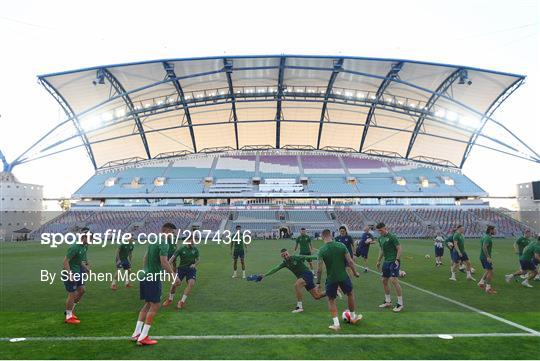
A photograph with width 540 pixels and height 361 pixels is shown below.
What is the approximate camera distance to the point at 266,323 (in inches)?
298

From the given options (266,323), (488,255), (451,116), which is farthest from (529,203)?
(266,323)

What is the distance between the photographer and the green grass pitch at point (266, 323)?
5.86 meters

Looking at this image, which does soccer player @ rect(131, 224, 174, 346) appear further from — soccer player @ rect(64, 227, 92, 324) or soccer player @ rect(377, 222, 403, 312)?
soccer player @ rect(377, 222, 403, 312)

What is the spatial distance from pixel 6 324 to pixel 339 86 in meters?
42.7

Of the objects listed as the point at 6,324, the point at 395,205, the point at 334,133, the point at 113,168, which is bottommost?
the point at 6,324

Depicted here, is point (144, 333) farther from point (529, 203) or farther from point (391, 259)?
point (529, 203)

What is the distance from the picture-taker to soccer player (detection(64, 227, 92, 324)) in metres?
7.79

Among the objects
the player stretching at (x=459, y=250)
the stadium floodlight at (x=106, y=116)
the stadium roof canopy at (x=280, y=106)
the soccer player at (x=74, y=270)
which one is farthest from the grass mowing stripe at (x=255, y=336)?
the stadium floodlight at (x=106, y=116)

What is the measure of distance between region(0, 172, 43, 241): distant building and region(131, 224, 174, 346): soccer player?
160ft

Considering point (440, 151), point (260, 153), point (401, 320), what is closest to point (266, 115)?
point (260, 153)

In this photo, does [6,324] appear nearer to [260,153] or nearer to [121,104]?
[121,104]

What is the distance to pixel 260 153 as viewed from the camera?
6122 cm

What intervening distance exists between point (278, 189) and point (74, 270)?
165 feet

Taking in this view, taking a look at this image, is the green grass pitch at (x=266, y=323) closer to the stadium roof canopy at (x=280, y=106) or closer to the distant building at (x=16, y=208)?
the stadium roof canopy at (x=280, y=106)
